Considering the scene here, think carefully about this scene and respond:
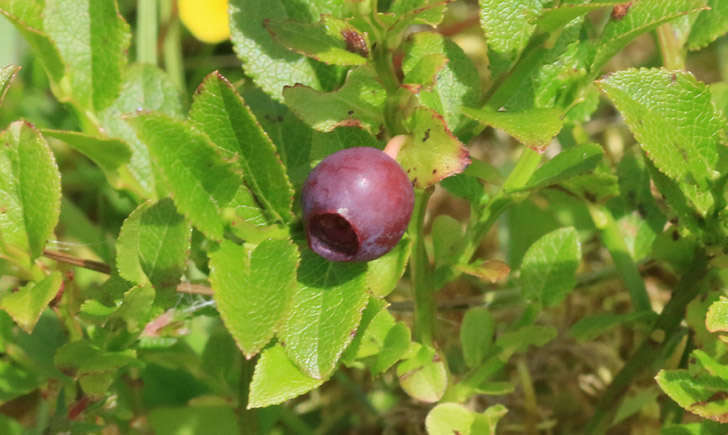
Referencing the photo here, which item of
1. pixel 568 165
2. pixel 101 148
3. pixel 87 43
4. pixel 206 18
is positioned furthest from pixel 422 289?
pixel 206 18

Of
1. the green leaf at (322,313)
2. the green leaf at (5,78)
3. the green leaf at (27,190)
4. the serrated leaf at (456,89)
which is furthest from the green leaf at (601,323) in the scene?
the green leaf at (5,78)

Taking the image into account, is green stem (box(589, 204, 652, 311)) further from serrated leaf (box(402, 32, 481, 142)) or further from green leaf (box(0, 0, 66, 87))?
green leaf (box(0, 0, 66, 87))

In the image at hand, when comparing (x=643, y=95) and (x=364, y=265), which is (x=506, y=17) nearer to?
(x=643, y=95)

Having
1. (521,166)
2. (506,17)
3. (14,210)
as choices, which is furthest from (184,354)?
(506,17)

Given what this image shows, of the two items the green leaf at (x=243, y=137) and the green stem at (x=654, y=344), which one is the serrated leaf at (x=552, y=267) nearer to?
the green stem at (x=654, y=344)

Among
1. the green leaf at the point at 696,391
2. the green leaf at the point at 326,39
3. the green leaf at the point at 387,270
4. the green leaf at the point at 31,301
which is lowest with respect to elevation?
Answer: the green leaf at the point at 696,391

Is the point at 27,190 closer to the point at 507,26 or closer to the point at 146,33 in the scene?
the point at 507,26

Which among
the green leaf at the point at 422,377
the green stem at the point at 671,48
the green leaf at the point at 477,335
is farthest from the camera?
the green stem at the point at 671,48
